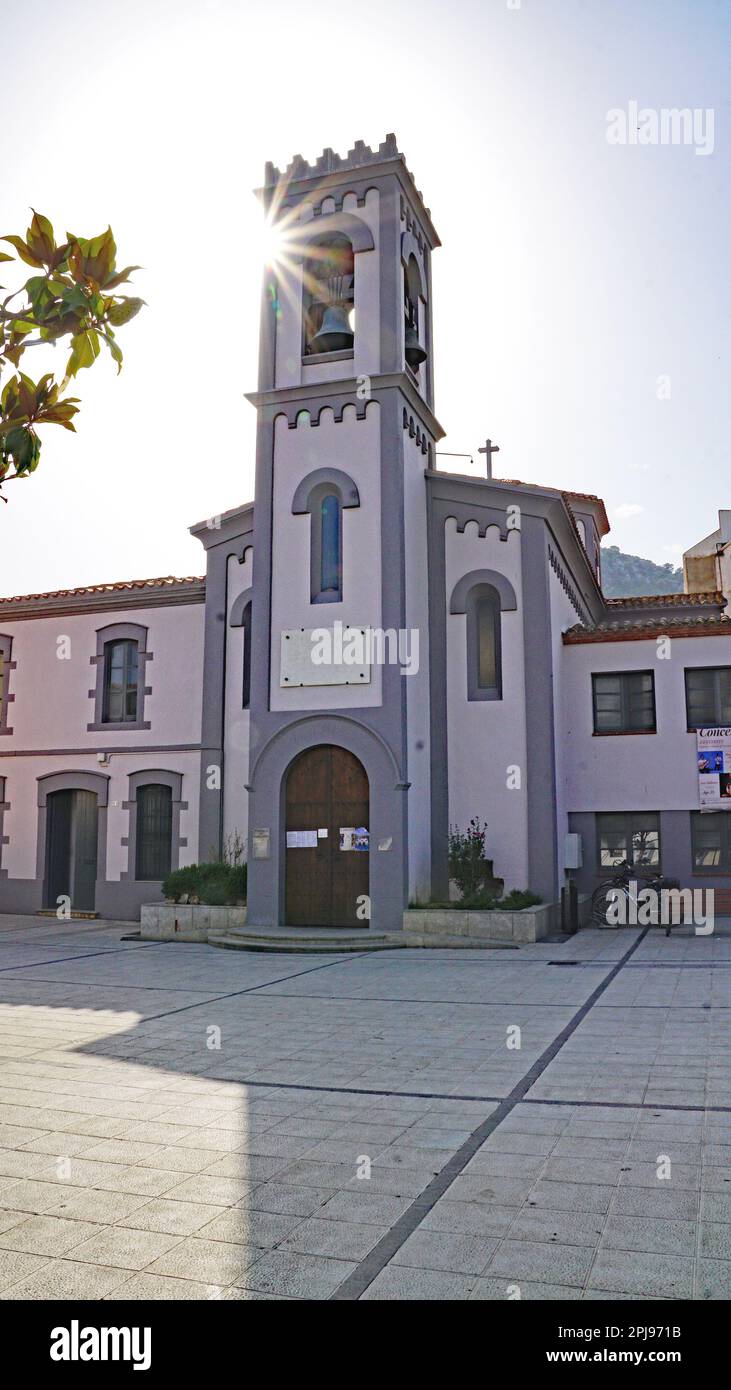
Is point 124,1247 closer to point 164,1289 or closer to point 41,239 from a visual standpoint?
point 164,1289

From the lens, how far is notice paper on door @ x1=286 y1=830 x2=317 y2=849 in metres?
17.2

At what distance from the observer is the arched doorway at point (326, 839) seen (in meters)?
17.0

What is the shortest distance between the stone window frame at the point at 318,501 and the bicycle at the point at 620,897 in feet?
23.7

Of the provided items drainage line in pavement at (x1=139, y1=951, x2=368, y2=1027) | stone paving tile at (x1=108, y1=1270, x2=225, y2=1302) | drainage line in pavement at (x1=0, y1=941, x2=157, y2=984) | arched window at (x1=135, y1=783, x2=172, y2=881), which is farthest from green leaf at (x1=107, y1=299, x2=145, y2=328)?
arched window at (x1=135, y1=783, x2=172, y2=881)

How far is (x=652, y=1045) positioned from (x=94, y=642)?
55.4ft

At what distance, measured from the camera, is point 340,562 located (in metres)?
17.8

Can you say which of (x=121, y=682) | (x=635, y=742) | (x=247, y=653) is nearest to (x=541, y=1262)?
(x=635, y=742)

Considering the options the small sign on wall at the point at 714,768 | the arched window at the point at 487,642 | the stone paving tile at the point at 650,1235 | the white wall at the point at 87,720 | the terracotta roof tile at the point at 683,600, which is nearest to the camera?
the stone paving tile at the point at 650,1235

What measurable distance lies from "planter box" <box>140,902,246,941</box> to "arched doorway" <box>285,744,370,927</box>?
1019 mm

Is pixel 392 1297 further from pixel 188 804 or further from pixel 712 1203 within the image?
pixel 188 804

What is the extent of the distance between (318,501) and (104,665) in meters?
7.03

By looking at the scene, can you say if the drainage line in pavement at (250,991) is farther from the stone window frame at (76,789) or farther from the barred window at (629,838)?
the stone window frame at (76,789)

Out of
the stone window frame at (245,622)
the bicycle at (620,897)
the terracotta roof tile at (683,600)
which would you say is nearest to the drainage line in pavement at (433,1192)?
the bicycle at (620,897)
